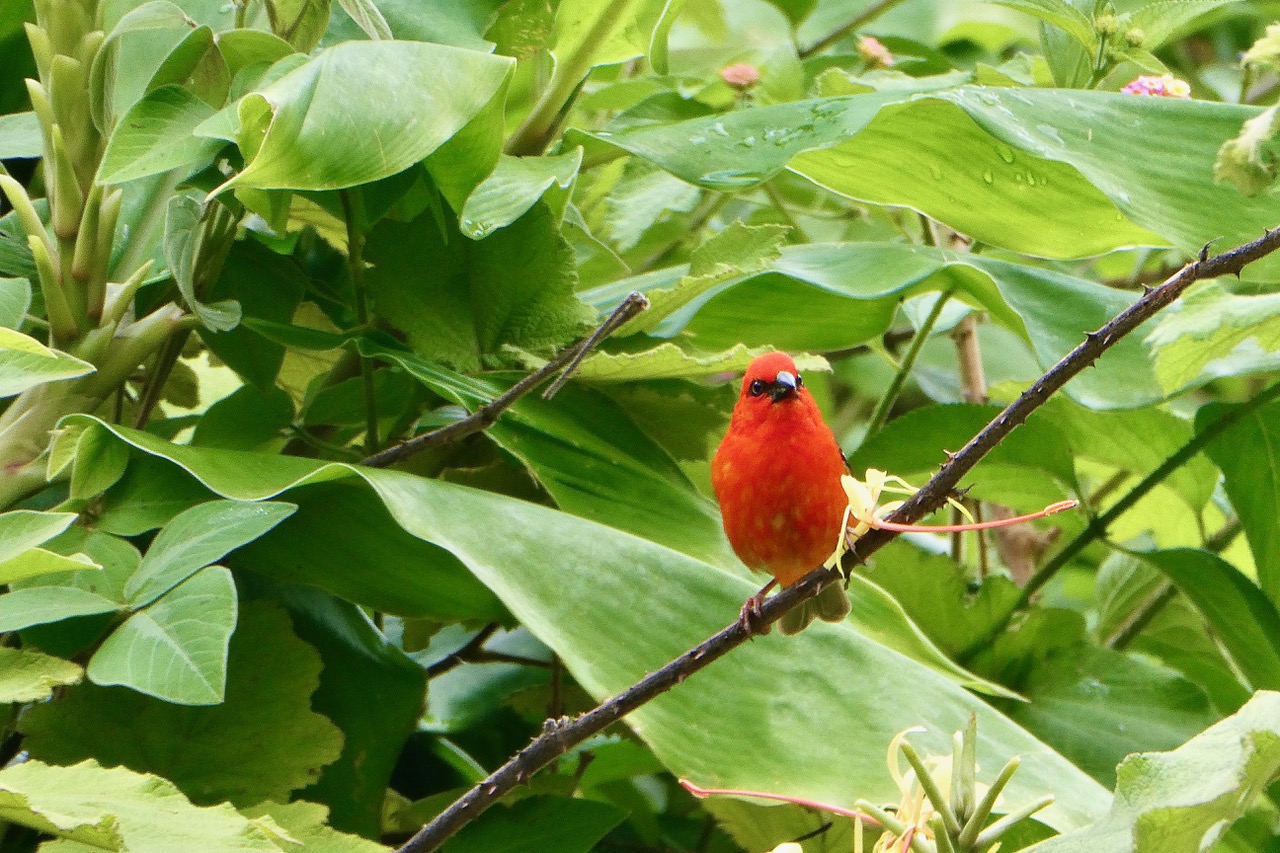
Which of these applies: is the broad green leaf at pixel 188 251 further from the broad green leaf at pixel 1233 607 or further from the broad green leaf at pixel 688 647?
the broad green leaf at pixel 1233 607

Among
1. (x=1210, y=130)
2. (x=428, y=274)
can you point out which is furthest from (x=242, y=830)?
(x=1210, y=130)

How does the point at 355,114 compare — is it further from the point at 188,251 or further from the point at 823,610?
the point at 823,610

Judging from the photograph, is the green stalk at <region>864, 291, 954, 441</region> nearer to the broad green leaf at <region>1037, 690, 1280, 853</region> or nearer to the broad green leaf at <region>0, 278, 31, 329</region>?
the broad green leaf at <region>1037, 690, 1280, 853</region>

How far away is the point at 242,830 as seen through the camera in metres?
0.58

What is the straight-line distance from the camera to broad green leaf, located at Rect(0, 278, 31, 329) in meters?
0.73

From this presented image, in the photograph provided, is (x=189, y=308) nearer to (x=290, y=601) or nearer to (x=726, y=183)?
(x=290, y=601)

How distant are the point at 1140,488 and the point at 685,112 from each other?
545 millimetres

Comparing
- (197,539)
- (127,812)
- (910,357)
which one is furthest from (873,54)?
(127,812)

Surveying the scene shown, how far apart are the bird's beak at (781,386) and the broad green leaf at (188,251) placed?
0.39 meters

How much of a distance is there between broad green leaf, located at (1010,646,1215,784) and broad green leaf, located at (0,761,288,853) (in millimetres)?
655

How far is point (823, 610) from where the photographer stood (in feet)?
2.80

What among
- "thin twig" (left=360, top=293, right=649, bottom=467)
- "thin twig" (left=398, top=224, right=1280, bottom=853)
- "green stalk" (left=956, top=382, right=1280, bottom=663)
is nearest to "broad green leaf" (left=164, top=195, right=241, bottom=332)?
"thin twig" (left=360, top=293, right=649, bottom=467)

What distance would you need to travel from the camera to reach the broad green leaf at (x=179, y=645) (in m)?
0.61

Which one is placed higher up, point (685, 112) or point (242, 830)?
point (685, 112)
